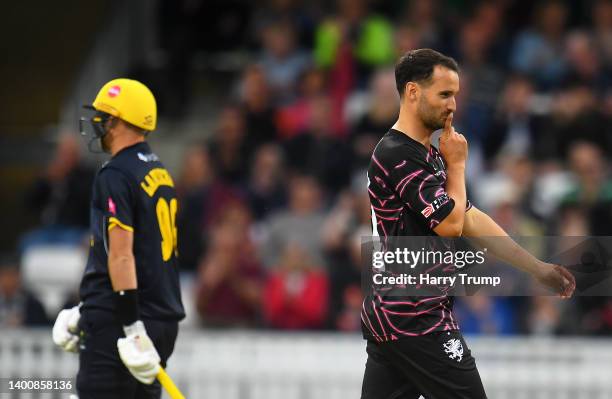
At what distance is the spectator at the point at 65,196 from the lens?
479 inches

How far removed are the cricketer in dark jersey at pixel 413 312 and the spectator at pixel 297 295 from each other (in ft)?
16.1

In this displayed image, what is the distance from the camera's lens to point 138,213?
657 cm

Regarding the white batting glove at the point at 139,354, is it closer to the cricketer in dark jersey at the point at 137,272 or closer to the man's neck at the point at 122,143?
the cricketer in dark jersey at the point at 137,272

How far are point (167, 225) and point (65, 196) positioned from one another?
18.9 feet

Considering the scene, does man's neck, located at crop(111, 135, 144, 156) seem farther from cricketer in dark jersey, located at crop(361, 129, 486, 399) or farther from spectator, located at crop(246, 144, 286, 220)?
spectator, located at crop(246, 144, 286, 220)

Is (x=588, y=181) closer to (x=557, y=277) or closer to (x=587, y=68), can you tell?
(x=587, y=68)

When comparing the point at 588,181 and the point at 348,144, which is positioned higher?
the point at 348,144

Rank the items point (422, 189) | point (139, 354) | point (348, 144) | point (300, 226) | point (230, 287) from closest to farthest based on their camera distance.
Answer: point (422, 189) < point (139, 354) < point (230, 287) < point (300, 226) < point (348, 144)

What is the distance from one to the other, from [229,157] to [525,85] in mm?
3116

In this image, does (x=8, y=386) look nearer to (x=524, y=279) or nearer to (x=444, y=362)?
(x=524, y=279)

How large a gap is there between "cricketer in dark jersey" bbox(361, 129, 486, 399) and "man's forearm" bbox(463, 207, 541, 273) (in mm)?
350

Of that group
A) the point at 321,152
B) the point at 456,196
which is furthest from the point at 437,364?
the point at 321,152

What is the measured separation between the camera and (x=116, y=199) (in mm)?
6441

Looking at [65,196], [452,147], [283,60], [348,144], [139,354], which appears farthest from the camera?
[283,60]
